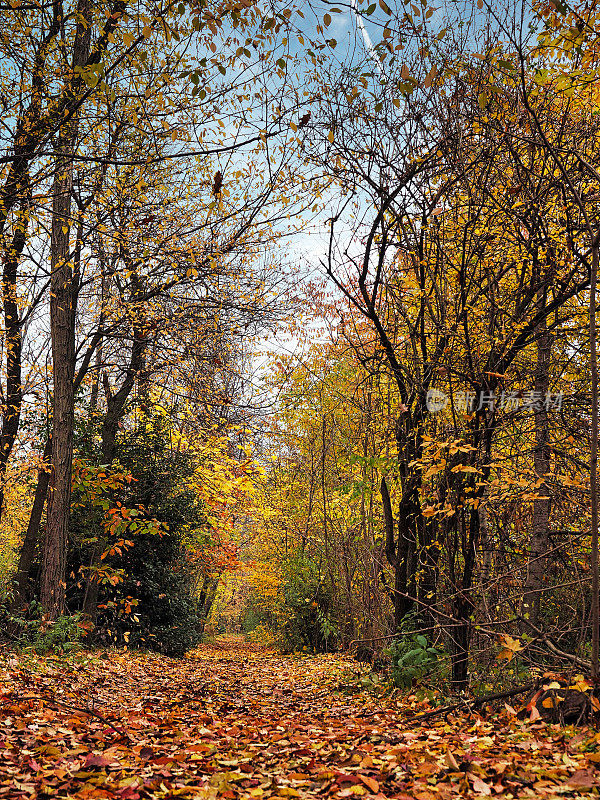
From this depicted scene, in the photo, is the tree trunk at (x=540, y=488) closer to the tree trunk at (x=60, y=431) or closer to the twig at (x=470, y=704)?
the twig at (x=470, y=704)

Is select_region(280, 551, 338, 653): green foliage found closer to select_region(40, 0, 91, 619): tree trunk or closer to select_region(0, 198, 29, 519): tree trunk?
select_region(40, 0, 91, 619): tree trunk

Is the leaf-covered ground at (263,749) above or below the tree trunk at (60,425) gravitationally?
below

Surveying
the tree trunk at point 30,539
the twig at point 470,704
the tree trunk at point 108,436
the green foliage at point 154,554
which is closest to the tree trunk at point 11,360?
the tree trunk at point 30,539

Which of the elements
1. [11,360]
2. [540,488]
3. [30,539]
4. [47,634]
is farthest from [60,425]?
[540,488]

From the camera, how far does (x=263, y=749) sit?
3.58m

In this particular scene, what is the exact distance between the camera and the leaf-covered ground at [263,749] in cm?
264

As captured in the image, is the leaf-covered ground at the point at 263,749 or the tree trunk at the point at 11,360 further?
the tree trunk at the point at 11,360

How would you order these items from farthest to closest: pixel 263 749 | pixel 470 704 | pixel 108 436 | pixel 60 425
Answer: pixel 108 436 → pixel 60 425 → pixel 470 704 → pixel 263 749

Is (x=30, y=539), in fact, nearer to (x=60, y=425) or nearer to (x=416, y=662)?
(x=60, y=425)

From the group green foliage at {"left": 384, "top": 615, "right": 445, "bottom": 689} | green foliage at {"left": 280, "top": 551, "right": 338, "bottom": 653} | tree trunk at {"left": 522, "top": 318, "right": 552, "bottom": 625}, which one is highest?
tree trunk at {"left": 522, "top": 318, "right": 552, "bottom": 625}

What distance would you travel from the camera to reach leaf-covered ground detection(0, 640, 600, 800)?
2.64 metres

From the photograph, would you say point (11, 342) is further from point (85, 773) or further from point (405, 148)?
point (85, 773)

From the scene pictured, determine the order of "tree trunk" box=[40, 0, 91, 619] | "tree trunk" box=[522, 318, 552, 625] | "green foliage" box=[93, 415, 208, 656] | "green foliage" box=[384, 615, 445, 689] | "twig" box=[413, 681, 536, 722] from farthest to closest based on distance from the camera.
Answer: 1. "green foliage" box=[93, 415, 208, 656]
2. "tree trunk" box=[40, 0, 91, 619]
3. "green foliage" box=[384, 615, 445, 689]
4. "tree trunk" box=[522, 318, 552, 625]
5. "twig" box=[413, 681, 536, 722]

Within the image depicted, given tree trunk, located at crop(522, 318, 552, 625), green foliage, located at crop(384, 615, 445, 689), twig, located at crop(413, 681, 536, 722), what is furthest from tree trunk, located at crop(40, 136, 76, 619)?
tree trunk, located at crop(522, 318, 552, 625)
